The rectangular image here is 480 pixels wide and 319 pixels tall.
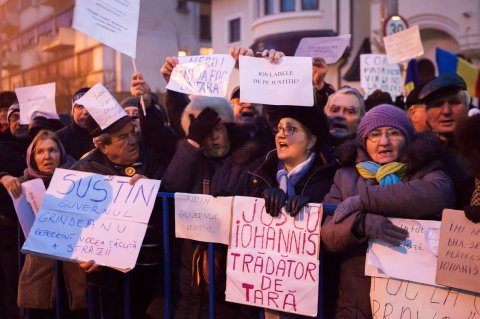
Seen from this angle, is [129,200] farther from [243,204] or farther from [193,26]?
[193,26]

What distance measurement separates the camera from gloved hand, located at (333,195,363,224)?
2.53 meters

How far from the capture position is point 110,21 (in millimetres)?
3537

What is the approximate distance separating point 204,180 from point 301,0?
20.1 metres

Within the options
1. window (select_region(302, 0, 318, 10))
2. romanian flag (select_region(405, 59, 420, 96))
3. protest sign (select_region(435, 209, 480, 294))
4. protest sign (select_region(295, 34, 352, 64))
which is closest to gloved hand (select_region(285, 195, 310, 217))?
protest sign (select_region(435, 209, 480, 294))

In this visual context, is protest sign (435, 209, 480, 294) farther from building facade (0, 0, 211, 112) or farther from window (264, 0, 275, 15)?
building facade (0, 0, 211, 112)

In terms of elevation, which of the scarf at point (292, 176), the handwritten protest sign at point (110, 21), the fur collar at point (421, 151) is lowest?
the scarf at point (292, 176)

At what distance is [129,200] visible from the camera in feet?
10.6

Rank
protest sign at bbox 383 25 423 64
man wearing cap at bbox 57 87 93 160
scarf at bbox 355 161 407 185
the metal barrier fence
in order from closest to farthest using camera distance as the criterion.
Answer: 1. scarf at bbox 355 161 407 185
2. the metal barrier fence
3. man wearing cap at bbox 57 87 93 160
4. protest sign at bbox 383 25 423 64

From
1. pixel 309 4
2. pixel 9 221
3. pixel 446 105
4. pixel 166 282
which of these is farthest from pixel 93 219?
pixel 309 4

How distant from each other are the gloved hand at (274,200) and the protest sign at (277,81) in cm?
55

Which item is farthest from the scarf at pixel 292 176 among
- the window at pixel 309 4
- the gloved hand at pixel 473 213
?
the window at pixel 309 4

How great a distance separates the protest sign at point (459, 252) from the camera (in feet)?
7.54

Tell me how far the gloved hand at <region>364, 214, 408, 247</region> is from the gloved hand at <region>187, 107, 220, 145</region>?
132 cm

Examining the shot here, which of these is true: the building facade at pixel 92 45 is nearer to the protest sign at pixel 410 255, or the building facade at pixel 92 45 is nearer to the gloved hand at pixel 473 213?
the protest sign at pixel 410 255
